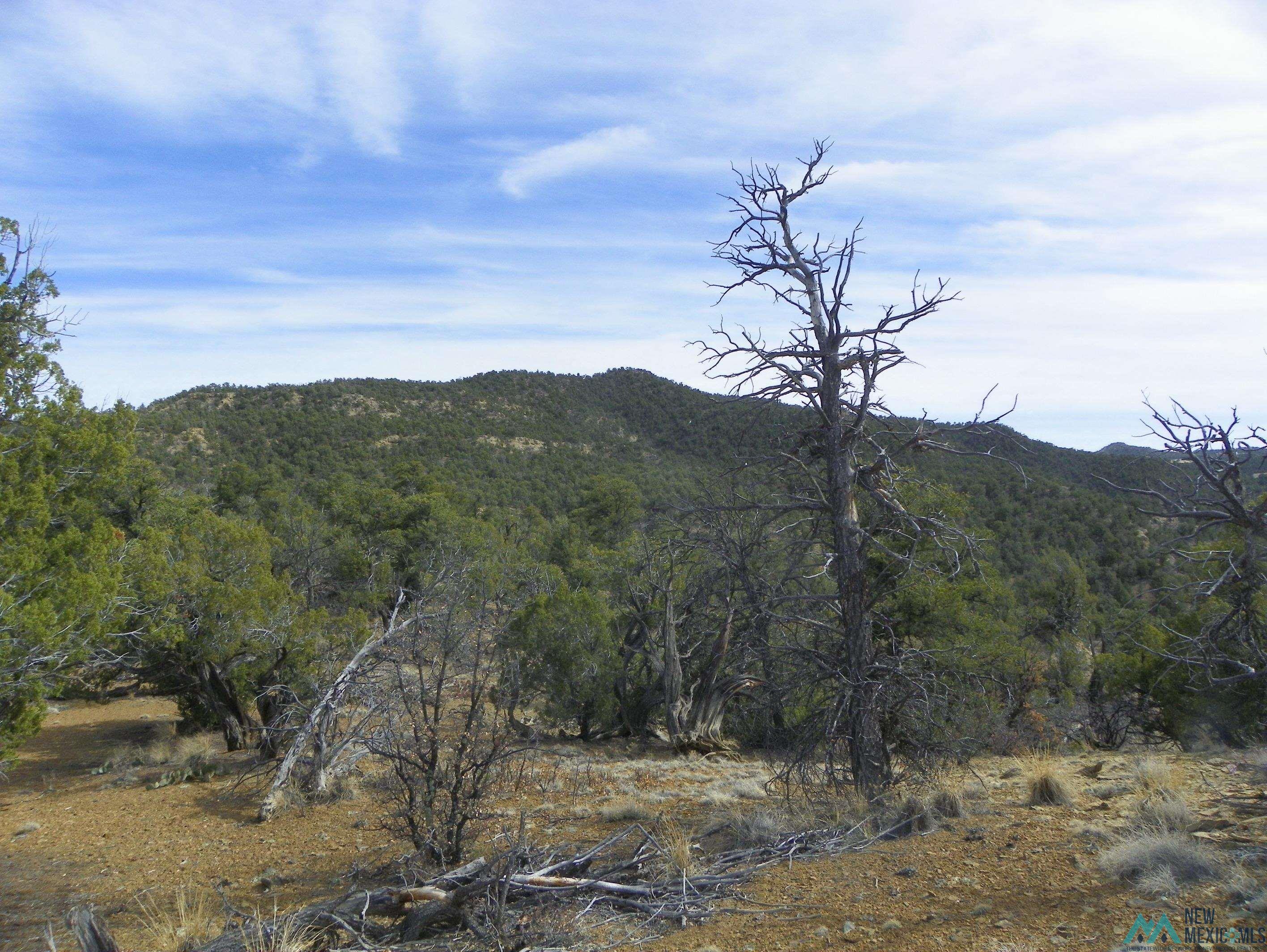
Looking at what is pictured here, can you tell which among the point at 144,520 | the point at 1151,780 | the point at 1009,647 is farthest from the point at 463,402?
the point at 1151,780

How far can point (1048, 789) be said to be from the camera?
714cm

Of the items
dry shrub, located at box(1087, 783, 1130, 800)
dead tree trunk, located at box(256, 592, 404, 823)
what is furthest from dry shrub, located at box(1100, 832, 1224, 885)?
dead tree trunk, located at box(256, 592, 404, 823)

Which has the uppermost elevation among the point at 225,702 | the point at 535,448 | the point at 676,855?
the point at 535,448

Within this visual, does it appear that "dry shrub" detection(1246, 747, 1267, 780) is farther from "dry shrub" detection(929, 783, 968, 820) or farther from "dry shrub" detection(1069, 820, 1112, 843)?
"dry shrub" detection(929, 783, 968, 820)

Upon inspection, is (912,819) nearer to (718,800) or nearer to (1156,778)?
(1156,778)

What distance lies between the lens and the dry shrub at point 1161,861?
4.79 metres

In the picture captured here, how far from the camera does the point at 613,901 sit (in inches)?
218

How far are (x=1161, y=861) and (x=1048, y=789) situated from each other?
2.31 meters

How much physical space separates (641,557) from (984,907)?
1101 centimetres

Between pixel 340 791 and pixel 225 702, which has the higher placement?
pixel 225 702

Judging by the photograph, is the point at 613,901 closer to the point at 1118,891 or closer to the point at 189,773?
the point at 1118,891

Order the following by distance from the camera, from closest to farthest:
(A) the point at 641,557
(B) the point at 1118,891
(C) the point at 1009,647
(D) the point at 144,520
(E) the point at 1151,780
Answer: (B) the point at 1118,891
(E) the point at 1151,780
(C) the point at 1009,647
(A) the point at 641,557
(D) the point at 144,520

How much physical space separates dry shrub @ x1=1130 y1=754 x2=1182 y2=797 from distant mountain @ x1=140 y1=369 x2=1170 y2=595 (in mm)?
19600

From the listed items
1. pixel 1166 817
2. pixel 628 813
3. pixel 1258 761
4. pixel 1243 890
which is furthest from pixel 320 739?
pixel 1258 761
